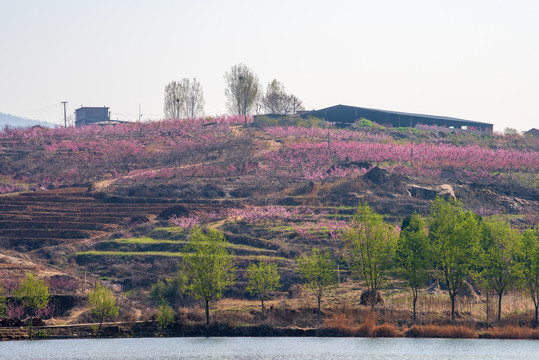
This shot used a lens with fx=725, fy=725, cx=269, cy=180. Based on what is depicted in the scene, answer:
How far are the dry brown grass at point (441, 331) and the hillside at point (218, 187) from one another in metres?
12.3

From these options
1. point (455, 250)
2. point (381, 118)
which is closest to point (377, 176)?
point (455, 250)

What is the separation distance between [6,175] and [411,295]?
60954mm

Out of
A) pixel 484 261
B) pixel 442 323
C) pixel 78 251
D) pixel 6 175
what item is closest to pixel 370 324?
pixel 442 323

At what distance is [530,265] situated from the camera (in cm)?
5119

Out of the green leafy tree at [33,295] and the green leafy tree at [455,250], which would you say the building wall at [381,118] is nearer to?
the green leafy tree at [455,250]

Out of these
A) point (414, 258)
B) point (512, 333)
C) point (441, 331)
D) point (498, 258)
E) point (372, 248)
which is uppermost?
point (372, 248)

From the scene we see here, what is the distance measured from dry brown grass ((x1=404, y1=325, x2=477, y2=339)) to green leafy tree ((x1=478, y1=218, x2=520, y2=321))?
3.04 meters

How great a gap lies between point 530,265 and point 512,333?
19.0 ft

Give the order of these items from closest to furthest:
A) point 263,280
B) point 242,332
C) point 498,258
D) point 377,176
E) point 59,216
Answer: point 242,332
point 498,258
point 263,280
point 59,216
point 377,176

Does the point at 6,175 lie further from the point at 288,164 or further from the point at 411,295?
the point at 411,295

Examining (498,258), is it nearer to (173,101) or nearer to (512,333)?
(512,333)

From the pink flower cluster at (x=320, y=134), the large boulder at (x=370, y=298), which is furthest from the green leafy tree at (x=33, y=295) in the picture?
the pink flower cluster at (x=320, y=134)

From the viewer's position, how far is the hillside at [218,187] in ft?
220

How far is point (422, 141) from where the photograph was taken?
11412 cm
